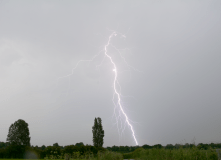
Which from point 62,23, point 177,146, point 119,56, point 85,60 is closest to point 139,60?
point 119,56

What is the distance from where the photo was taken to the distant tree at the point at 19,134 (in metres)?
26.8

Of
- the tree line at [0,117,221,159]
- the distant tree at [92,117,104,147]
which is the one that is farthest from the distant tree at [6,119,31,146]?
the distant tree at [92,117,104,147]

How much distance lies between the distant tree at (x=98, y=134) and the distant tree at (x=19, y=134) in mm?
11471

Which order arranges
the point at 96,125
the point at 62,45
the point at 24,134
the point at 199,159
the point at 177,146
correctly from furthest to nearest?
the point at 96,125 → the point at 24,134 → the point at 62,45 → the point at 177,146 → the point at 199,159

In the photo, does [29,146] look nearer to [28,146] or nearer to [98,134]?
[28,146]

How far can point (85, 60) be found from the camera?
19562mm

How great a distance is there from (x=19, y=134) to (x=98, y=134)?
13651mm

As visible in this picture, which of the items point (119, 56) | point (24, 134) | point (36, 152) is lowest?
point (36, 152)

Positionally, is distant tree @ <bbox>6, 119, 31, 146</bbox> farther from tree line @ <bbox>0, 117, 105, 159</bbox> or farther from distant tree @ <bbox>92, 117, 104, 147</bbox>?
distant tree @ <bbox>92, 117, 104, 147</bbox>

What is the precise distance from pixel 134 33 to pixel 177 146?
14.8 meters

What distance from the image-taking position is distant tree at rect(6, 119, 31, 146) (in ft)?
88.0

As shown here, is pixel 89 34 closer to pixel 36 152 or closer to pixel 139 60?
pixel 139 60

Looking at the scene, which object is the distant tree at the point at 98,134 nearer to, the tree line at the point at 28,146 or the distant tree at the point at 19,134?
the tree line at the point at 28,146

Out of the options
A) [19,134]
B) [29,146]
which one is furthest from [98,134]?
[19,134]
